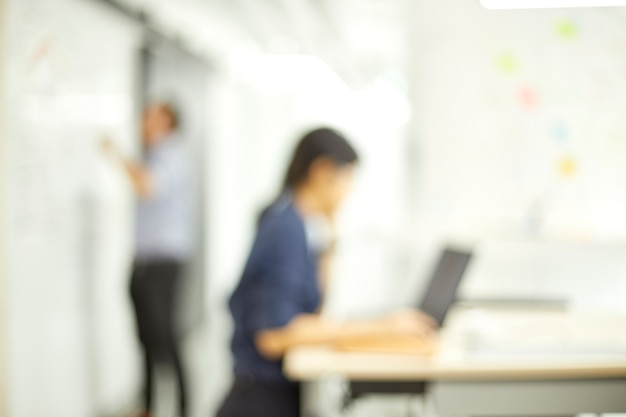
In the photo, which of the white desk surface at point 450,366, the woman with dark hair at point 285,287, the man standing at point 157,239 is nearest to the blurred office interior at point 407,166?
the man standing at point 157,239

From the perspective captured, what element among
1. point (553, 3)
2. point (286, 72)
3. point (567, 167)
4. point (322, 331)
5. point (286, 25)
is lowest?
point (322, 331)

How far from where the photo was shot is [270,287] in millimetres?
2203

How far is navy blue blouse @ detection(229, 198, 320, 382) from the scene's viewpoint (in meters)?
2.20

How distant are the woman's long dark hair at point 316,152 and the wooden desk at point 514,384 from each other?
500mm

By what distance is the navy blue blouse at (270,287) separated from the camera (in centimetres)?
220

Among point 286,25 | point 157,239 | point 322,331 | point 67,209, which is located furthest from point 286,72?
point 322,331

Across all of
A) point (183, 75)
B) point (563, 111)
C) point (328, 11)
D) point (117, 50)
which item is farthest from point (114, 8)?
point (563, 111)

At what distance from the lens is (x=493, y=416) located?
235 centimetres

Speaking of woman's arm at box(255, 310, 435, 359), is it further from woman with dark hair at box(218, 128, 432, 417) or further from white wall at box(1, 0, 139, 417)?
white wall at box(1, 0, 139, 417)

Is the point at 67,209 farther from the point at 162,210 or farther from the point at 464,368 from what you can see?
the point at 464,368

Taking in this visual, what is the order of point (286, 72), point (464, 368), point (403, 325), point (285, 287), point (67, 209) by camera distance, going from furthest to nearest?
1. point (286, 72)
2. point (67, 209)
3. point (403, 325)
4. point (464, 368)
5. point (285, 287)

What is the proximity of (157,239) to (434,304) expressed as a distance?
2.00 metres

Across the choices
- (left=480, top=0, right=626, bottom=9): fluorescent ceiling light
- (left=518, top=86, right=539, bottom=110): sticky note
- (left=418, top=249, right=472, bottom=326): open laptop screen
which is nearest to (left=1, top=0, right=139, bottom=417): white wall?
(left=418, top=249, right=472, bottom=326): open laptop screen

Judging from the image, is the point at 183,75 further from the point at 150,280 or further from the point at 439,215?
the point at 439,215
